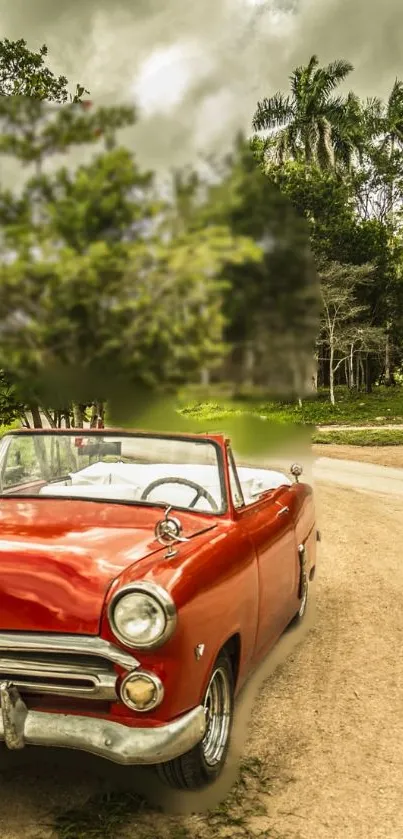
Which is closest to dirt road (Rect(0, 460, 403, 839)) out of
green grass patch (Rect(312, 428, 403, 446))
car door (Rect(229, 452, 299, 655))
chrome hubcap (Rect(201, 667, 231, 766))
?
chrome hubcap (Rect(201, 667, 231, 766))

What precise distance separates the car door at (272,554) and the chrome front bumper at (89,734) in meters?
1.06

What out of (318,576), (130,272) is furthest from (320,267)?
(130,272)

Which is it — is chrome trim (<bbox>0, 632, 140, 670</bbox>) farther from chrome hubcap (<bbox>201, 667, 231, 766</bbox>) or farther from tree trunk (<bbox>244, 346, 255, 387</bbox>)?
tree trunk (<bbox>244, 346, 255, 387</bbox>)

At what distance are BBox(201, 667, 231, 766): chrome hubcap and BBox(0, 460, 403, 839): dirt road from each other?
111mm

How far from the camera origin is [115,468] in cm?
409

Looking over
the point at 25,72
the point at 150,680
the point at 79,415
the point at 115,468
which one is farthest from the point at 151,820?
the point at 25,72

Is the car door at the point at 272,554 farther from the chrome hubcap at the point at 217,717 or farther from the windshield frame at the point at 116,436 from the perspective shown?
the chrome hubcap at the point at 217,717

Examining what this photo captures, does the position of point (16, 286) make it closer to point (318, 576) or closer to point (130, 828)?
point (130, 828)

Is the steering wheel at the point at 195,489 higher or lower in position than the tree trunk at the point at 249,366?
lower

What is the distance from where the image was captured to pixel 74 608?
2.63 m

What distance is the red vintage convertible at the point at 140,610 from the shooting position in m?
2.58

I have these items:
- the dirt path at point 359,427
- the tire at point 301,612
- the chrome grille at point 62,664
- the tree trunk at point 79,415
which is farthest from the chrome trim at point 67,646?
the dirt path at point 359,427

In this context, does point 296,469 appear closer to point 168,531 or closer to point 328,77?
point 168,531

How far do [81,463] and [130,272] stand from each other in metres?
1.03
